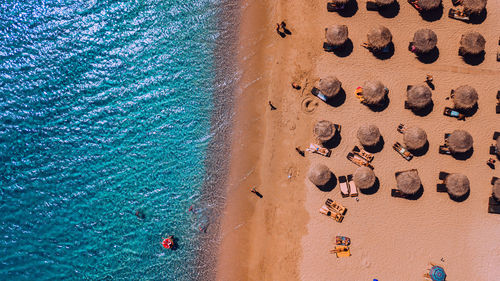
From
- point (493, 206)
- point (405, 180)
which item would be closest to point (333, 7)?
point (405, 180)

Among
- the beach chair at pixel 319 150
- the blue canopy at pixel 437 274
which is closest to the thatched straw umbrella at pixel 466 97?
the beach chair at pixel 319 150

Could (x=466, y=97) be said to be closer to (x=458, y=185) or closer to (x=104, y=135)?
(x=458, y=185)

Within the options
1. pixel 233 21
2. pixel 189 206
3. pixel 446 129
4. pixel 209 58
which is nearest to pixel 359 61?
pixel 446 129

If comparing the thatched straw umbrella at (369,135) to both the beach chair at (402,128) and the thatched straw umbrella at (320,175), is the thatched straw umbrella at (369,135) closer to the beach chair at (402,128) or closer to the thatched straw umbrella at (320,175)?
the beach chair at (402,128)

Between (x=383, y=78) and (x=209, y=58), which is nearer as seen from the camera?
Answer: (x=383, y=78)

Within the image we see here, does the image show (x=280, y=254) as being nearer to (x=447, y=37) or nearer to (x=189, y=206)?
(x=189, y=206)

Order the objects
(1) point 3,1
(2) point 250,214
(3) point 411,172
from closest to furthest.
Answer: (3) point 411,172, (2) point 250,214, (1) point 3,1
